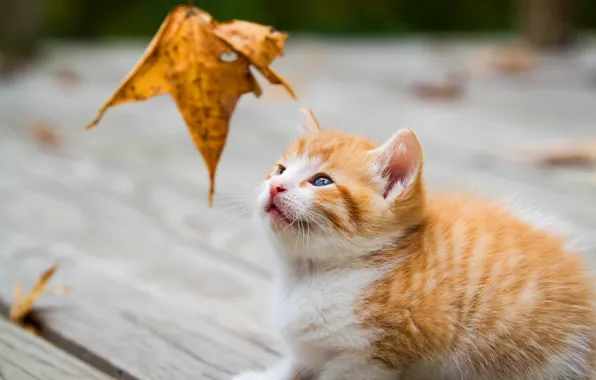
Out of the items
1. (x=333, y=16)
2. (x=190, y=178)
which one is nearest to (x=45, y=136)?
(x=190, y=178)

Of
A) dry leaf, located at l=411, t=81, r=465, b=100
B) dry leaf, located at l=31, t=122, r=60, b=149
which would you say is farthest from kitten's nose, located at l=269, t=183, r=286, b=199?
dry leaf, located at l=411, t=81, r=465, b=100

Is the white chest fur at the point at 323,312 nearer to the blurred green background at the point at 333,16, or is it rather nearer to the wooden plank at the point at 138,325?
Answer: the wooden plank at the point at 138,325

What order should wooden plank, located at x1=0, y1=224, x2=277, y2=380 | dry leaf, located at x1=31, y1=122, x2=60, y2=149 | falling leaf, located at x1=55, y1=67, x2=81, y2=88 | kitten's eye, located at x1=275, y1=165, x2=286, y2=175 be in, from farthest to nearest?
falling leaf, located at x1=55, y1=67, x2=81, y2=88
dry leaf, located at x1=31, y1=122, x2=60, y2=149
wooden plank, located at x1=0, y1=224, x2=277, y2=380
kitten's eye, located at x1=275, y1=165, x2=286, y2=175

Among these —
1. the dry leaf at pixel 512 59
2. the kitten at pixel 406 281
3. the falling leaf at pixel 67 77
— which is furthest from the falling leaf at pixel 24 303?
the dry leaf at pixel 512 59

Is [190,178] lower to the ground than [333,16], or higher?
lower

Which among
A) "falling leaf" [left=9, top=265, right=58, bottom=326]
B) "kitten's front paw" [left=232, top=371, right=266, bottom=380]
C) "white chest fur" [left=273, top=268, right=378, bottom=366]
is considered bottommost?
"falling leaf" [left=9, top=265, right=58, bottom=326]

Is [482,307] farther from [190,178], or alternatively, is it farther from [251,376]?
[190,178]

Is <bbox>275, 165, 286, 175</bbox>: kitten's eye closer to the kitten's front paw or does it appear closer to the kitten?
the kitten
